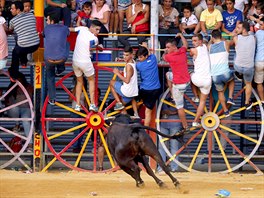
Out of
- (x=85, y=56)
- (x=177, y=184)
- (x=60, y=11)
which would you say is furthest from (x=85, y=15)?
(x=177, y=184)

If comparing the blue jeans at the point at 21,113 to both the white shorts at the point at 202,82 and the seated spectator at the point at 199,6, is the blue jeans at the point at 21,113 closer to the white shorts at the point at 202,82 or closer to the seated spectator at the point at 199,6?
the white shorts at the point at 202,82

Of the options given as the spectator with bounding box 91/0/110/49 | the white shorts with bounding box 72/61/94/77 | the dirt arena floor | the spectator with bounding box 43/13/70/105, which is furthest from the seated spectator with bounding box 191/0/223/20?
the dirt arena floor

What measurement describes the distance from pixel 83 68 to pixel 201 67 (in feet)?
7.75

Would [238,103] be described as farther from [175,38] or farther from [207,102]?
[175,38]

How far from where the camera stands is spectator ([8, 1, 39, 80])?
22.7 meters

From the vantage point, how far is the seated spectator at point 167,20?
2334cm

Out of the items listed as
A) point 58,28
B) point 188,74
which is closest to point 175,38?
point 188,74

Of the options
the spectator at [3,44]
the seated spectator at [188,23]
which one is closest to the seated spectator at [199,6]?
the seated spectator at [188,23]

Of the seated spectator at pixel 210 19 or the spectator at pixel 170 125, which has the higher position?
the seated spectator at pixel 210 19

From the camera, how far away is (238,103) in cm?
2544

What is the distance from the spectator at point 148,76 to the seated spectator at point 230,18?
160 cm

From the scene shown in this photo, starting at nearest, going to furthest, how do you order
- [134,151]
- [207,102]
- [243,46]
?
[134,151]
[243,46]
[207,102]

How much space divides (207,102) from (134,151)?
414cm

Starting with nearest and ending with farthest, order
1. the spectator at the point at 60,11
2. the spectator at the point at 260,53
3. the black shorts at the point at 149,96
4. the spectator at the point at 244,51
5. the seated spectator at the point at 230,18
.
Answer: the spectator at the point at 244,51
the spectator at the point at 260,53
the spectator at the point at 60,11
the black shorts at the point at 149,96
the seated spectator at the point at 230,18
